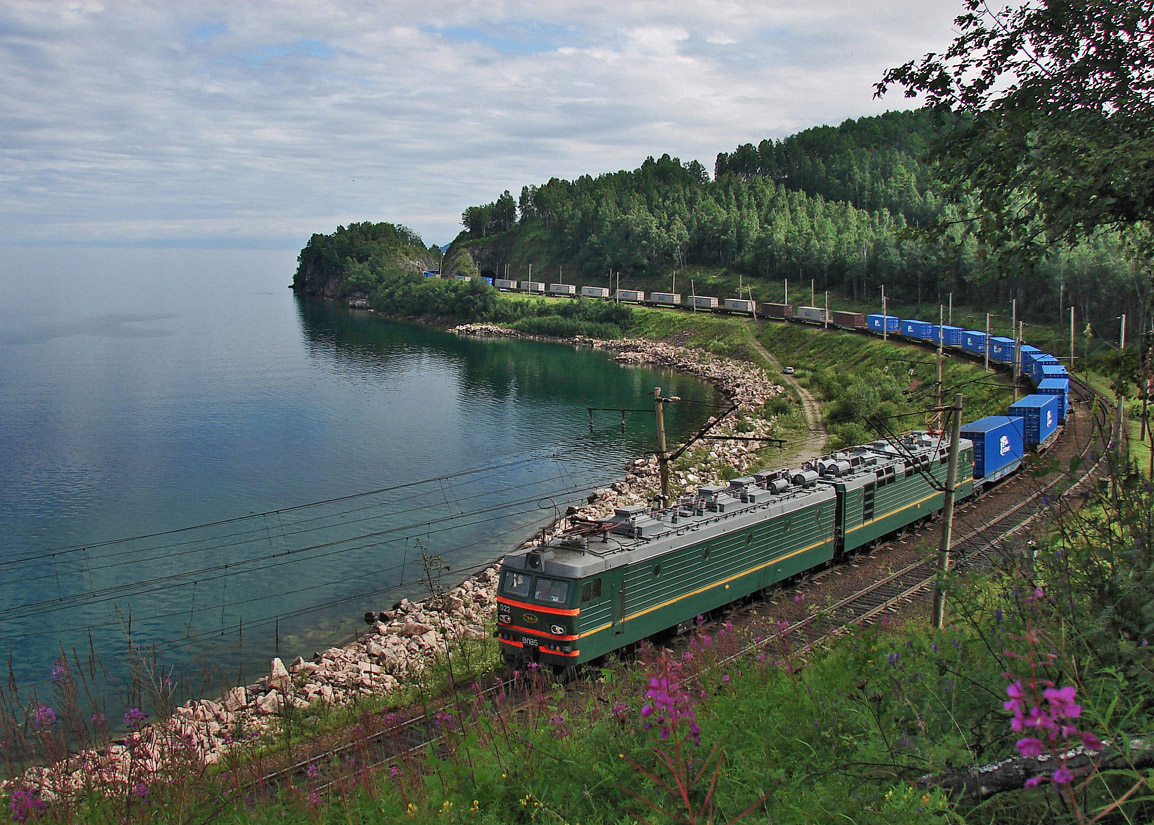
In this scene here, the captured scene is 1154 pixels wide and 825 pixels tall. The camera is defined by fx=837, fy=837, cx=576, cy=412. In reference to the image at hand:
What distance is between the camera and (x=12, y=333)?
115 m

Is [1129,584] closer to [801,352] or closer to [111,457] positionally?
[111,457]

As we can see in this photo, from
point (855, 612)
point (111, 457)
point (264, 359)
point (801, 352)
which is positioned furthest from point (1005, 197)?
point (264, 359)

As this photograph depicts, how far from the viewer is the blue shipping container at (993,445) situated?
32.8 m

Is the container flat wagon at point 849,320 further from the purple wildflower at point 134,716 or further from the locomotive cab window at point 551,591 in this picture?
the purple wildflower at point 134,716

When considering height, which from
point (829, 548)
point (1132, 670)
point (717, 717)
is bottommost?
Result: point (829, 548)

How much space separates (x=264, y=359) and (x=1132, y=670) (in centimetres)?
9227

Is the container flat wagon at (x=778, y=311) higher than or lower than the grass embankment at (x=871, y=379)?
higher

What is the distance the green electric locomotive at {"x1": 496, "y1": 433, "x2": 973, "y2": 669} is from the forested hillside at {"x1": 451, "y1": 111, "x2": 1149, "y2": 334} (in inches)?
1702

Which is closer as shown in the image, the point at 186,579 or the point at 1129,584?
the point at 1129,584

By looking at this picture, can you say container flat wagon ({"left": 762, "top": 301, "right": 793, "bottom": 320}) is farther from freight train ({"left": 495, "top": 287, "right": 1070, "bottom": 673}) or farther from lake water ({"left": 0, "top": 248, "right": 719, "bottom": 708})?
freight train ({"left": 495, "top": 287, "right": 1070, "bottom": 673})

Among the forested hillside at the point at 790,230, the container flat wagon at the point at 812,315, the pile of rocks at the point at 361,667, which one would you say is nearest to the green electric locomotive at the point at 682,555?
the pile of rocks at the point at 361,667

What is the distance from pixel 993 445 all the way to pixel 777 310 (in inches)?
2639

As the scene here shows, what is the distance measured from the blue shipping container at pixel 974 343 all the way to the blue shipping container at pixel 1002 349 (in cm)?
130

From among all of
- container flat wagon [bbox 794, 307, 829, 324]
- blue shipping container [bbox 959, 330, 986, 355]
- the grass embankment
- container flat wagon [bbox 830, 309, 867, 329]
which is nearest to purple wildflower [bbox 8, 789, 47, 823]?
the grass embankment
